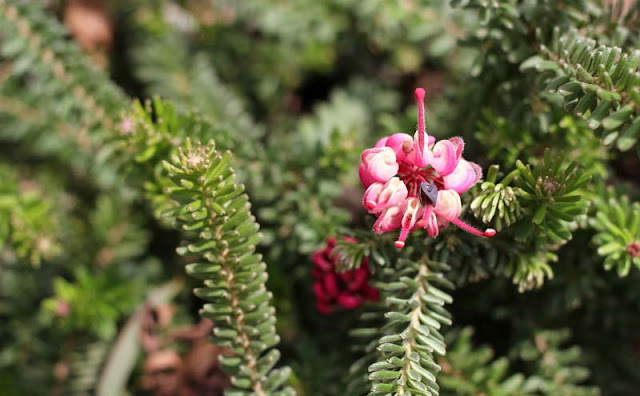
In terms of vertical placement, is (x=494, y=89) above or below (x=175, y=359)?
above

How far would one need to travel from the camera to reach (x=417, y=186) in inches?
28.4

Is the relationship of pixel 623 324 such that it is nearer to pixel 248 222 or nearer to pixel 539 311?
pixel 539 311

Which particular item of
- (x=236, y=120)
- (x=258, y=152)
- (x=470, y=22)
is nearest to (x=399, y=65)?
(x=470, y=22)

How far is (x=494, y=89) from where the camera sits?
→ 0.98 metres

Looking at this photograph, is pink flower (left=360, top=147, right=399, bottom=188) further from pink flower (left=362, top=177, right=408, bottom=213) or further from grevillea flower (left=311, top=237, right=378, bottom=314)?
grevillea flower (left=311, top=237, right=378, bottom=314)

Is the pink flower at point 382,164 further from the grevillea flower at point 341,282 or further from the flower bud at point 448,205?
the grevillea flower at point 341,282

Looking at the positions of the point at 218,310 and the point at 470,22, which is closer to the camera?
the point at 218,310

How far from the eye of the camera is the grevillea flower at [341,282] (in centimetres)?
89

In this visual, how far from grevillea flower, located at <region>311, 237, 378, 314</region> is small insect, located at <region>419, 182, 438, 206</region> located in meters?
0.20

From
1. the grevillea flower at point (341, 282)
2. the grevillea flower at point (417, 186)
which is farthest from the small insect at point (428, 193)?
the grevillea flower at point (341, 282)

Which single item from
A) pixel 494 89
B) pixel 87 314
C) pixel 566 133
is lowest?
pixel 87 314

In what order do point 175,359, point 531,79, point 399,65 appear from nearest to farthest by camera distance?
1. point 531,79
2. point 175,359
3. point 399,65

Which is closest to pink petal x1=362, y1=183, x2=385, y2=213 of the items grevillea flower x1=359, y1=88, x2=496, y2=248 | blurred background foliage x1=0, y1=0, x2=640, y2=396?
grevillea flower x1=359, y1=88, x2=496, y2=248

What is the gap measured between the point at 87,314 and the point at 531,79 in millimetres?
885
